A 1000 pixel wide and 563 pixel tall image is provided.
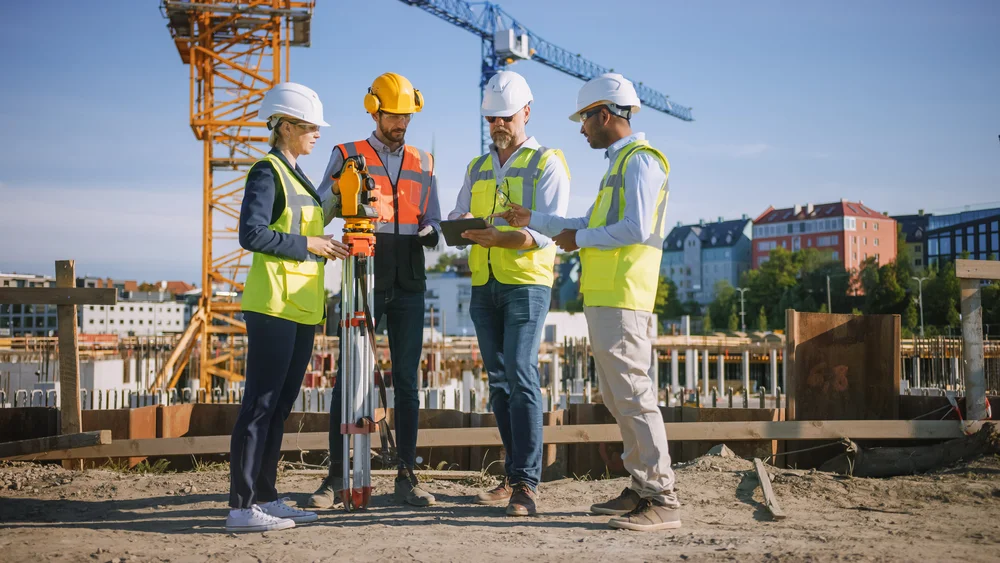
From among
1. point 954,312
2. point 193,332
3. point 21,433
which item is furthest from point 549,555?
point 954,312

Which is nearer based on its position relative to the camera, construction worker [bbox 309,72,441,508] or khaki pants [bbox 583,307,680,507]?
khaki pants [bbox 583,307,680,507]

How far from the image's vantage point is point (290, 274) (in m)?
3.98

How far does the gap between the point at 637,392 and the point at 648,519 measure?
0.56 meters

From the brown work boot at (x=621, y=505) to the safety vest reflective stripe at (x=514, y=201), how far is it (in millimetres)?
1115

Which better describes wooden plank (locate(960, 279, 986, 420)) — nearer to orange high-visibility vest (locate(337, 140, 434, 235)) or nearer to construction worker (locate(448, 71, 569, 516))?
construction worker (locate(448, 71, 569, 516))

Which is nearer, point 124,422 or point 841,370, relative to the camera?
point 841,370

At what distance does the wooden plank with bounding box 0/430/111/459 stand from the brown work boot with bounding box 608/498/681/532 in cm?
329

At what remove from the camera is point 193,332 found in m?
20.4

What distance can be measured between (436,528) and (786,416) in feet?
10.7

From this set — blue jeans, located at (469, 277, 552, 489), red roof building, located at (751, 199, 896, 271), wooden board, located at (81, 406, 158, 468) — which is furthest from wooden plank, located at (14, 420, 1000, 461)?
red roof building, located at (751, 199, 896, 271)

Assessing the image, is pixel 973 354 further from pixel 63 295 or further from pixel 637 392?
pixel 63 295

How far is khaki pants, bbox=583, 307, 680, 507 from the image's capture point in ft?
13.0

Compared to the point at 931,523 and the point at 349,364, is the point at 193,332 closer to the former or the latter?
the point at 349,364

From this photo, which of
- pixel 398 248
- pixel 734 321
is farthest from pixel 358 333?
pixel 734 321
